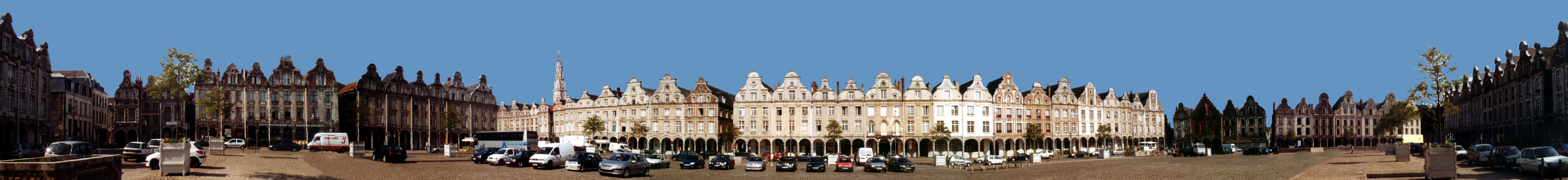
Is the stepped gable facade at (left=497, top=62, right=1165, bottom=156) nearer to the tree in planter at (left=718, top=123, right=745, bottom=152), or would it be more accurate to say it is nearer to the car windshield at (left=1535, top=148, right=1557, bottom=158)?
the tree in planter at (left=718, top=123, right=745, bottom=152)

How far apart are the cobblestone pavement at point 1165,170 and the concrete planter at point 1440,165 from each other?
17.0 ft

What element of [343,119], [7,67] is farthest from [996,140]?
[7,67]

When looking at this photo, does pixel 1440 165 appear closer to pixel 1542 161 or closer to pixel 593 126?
pixel 1542 161

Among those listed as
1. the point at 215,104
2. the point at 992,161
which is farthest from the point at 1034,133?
the point at 215,104

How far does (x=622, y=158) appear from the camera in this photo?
4241 cm

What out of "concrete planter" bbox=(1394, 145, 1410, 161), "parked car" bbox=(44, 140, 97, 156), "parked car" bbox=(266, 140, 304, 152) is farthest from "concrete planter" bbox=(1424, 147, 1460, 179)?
"parked car" bbox=(266, 140, 304, 152)

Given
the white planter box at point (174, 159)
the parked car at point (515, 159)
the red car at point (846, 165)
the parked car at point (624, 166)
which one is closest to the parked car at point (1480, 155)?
the red car at point (846, 165)

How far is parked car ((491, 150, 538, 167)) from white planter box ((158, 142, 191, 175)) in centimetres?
1572

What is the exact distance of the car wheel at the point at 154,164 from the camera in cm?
3759

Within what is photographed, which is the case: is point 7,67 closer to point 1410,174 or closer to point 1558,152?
point 1410,174

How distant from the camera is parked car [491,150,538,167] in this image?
48.6 meters

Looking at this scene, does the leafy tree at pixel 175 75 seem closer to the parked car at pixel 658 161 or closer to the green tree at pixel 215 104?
the green tree at pixel 215 104

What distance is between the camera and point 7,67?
66625 mm

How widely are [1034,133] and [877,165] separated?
178 ft
